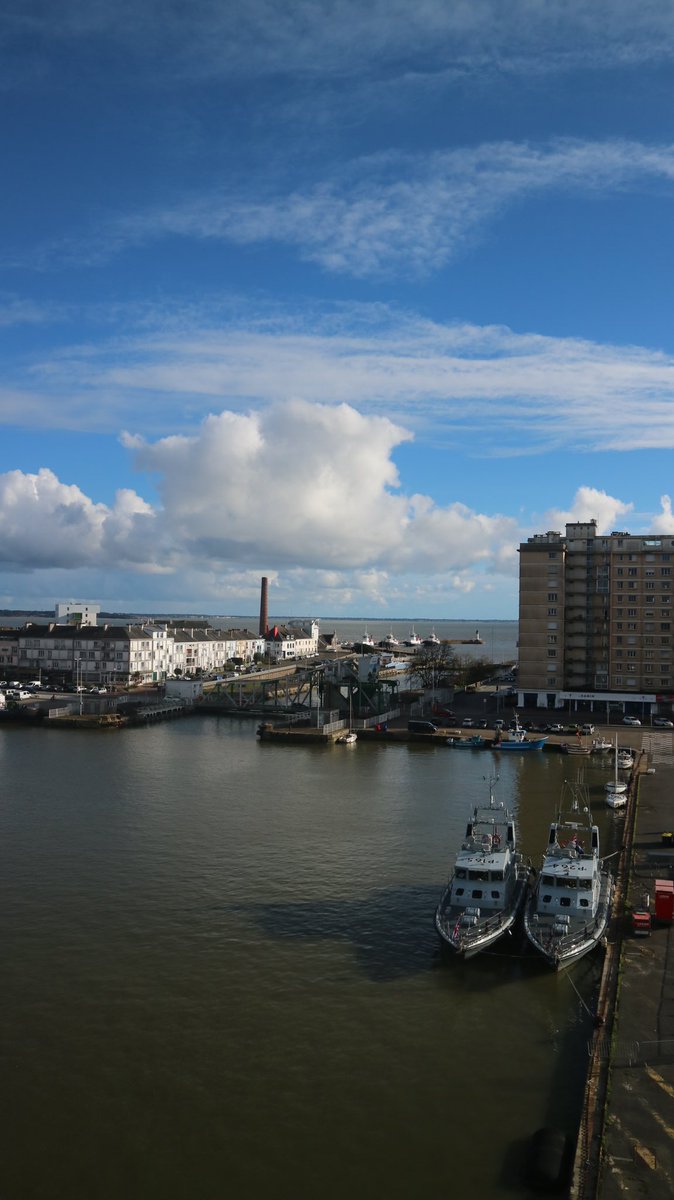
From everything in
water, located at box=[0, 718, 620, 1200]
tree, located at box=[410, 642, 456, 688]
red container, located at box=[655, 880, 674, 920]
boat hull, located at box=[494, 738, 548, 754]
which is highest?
tree, located at box=[410, 642, 456, 688]

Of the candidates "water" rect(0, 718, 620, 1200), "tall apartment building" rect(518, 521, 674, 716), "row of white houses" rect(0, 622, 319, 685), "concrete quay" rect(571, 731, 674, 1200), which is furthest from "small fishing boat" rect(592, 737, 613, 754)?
"row of white houses" rect(0, 622, 319, 685)

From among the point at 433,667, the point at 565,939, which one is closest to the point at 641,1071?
the point at 565,939

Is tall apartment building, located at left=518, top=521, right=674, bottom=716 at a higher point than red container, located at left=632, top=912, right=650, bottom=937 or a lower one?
higher

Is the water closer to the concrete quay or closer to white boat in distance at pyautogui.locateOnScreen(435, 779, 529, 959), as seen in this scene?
white boat in distance at pyautogui.locateOnScreen(435, 779, 529, 959)

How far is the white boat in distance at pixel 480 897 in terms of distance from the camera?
2822 centimetres

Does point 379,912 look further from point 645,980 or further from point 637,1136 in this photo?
point 637,1136

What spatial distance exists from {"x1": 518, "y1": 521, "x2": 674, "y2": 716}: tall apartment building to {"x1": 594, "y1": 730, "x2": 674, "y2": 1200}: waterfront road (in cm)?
5798

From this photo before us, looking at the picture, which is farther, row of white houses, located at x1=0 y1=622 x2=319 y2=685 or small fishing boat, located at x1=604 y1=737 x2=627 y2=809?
row of white houses, located at x1=0 y1=622 x2=319 y2=685

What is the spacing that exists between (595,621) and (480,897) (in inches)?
2542

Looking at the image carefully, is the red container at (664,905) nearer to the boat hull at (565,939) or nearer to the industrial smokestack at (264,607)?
the boat hull at (565,939)

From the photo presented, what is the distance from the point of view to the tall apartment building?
290ft

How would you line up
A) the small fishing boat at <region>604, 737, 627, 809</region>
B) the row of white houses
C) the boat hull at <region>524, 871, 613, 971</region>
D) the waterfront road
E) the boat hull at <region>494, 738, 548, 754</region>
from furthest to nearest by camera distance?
the row of white houses → the boat hull at <region>494, 738, 548, 754</region> → the small fishing boat at <region>604, 737, 627, 809</region> → the boat hull at <region>524, 871, 613, 971</region> → the waterfront road

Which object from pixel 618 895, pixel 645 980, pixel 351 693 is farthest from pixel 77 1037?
pixel 351 693

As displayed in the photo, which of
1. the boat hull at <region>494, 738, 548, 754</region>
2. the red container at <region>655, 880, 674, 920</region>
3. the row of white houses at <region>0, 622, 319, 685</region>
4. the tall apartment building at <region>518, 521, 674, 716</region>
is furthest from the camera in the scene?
the row of white houses at <region>0, 622, 319, 685</region>
